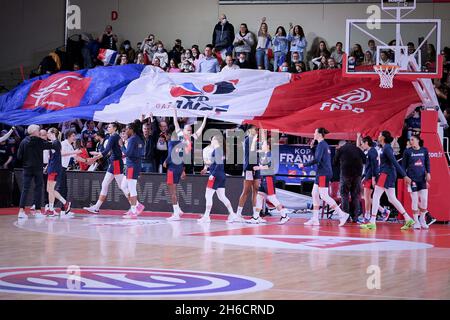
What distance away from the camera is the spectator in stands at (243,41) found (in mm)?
23891

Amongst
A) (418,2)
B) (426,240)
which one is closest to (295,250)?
(426,240)

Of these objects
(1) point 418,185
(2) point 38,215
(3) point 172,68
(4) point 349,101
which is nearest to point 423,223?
(1) point 418,185

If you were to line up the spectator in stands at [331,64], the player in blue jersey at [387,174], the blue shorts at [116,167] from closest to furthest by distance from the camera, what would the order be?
1. the player in blue jersey at [387,174]
2. the blue shorts at [116,167]
3. the spectator in stands at [331,64]

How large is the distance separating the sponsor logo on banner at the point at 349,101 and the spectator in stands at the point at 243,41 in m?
4.73

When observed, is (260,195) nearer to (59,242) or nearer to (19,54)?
(59,242)

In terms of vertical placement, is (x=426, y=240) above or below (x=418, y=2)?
below

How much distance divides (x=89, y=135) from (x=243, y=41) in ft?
18.0

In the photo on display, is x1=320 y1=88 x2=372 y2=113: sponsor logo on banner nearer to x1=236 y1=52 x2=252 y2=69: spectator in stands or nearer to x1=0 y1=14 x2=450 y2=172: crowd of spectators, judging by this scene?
x1=0 y1=14 x2=450 y2=172: crowd of spectators

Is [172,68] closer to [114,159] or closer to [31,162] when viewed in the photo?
[114,159]

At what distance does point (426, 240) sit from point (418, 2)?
12.3 meters

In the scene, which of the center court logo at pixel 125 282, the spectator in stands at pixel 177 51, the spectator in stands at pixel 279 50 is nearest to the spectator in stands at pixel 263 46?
the spectator in stands at pixel 279 50

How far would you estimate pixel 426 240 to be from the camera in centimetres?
1420

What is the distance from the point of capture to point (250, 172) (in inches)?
675

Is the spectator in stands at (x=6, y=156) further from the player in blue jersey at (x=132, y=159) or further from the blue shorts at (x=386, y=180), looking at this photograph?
the blue shorts at (x=386, y=180)
